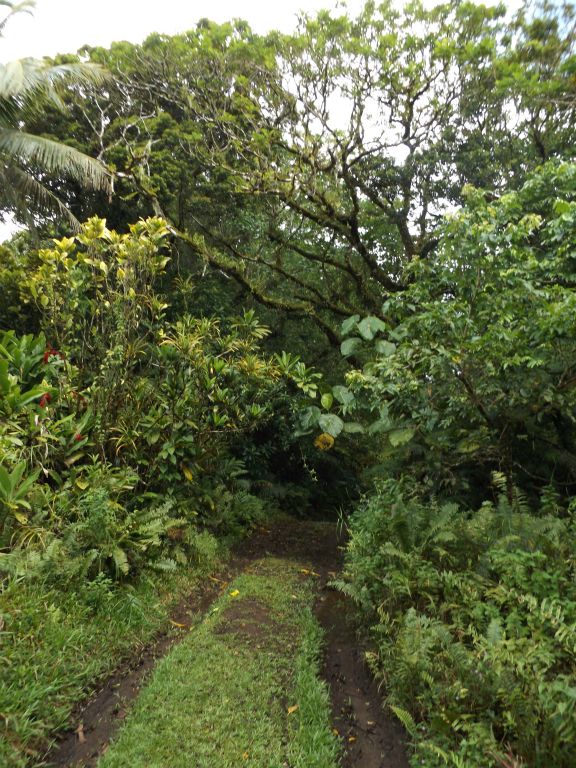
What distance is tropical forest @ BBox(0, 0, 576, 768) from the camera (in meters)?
2.87

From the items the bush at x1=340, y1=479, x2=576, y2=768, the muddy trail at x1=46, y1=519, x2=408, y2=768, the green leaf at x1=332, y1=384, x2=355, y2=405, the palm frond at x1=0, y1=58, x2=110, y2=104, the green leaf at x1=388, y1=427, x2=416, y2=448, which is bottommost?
the muddy trail at x1=46, y1=519, x2=408, y2=768

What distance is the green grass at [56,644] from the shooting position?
2.63 metres

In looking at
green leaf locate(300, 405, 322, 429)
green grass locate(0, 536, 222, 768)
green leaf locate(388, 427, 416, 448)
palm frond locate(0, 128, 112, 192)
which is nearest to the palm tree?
palm frond locate(0, 128, 112, 192)

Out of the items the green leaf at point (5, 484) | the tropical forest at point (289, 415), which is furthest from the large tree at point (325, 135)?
the green leaf at point (5, 484)

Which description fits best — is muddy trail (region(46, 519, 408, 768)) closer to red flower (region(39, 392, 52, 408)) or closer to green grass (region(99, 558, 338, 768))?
green grass (region(99, 558, 338, 768))

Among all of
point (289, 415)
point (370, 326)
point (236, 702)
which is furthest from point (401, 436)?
point (236, 702)

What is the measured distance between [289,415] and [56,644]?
5.03 metres

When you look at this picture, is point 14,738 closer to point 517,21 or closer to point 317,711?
point 317,711

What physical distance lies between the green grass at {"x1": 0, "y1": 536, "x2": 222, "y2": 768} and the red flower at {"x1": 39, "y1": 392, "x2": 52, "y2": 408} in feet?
6.39

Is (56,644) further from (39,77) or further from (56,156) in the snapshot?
(39,77)

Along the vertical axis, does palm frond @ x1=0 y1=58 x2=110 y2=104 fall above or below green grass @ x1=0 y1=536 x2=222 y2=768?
above

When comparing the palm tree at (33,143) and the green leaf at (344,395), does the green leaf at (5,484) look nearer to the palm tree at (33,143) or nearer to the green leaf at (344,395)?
the green leaf at (344,395)

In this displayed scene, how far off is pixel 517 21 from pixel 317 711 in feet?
31.2

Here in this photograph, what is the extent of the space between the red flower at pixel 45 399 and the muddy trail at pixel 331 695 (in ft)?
7.89
